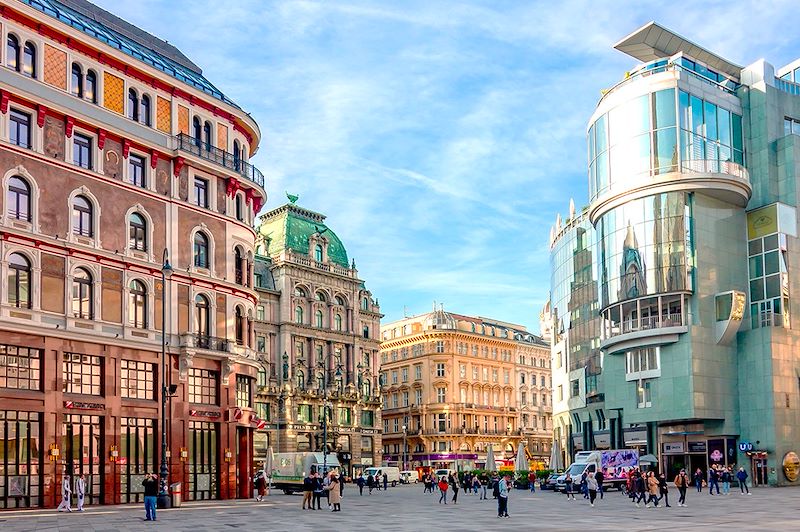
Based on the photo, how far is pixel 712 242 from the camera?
235 feet

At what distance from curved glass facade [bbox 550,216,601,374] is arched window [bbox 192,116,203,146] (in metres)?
48.5

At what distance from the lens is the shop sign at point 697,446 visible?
70.9 m

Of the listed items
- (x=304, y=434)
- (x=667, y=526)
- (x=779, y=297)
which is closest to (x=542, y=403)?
(x=304, y=434)

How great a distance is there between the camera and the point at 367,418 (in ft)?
373

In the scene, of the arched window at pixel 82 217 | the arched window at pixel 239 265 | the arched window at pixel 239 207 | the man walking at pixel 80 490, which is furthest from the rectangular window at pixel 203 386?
the arched window at pixel 239 207

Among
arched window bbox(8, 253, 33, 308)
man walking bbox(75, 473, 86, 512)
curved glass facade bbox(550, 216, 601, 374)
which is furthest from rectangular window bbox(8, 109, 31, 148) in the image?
curved glass facade bbox(550, 216, 601, 374)

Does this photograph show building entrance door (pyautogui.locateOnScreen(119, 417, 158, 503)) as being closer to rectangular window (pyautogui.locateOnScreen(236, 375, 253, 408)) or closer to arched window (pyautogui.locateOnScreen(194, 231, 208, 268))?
rectangular window (pyautogui.locateOnScreen(236, 375, 253, 408))

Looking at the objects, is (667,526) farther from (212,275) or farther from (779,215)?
(779,215)

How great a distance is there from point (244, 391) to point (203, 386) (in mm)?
4681

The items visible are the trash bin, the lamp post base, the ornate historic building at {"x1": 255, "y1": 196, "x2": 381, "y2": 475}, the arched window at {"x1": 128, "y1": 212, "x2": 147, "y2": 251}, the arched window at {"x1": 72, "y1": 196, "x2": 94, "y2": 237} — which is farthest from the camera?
the ornate historic building at {"x1": 255, "y1": 196, "x2": 381, "y2": 475}

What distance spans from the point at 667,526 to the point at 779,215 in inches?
1891

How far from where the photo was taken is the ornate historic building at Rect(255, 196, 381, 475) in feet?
339

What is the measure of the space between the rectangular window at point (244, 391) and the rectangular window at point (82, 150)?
14.8 meters

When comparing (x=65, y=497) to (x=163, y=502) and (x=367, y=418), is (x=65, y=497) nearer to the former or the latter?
(x=163, y=502)
